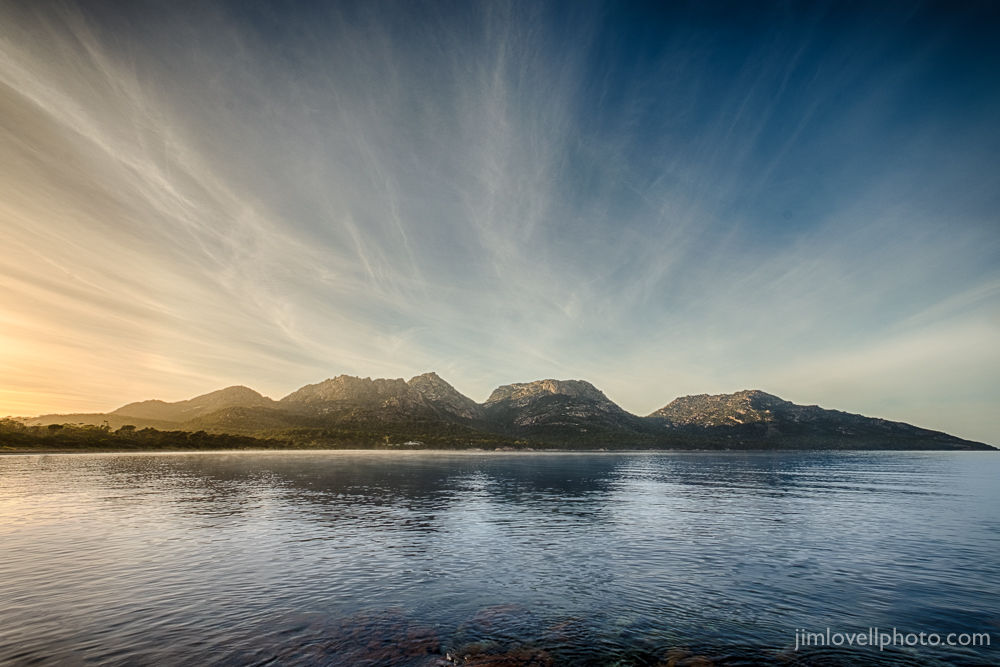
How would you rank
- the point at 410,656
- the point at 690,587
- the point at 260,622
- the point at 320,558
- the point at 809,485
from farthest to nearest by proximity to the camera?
1. the point at 809,485
2. the point at 320,558
3. the point at 690,587
4. the point at 260,622
5. the point at 410,656

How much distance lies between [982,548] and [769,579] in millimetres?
26342

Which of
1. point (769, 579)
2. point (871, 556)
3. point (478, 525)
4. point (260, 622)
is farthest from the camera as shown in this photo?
point (478, 525)

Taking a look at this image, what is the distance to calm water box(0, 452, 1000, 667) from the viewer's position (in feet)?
61.3

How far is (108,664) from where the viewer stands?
16656 mm

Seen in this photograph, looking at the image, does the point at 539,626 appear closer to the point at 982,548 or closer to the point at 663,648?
the point at 663,648

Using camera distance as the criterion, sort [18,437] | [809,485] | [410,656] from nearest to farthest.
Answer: [410,656], [809,485], [18,437]

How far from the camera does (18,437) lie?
186375 millimetres

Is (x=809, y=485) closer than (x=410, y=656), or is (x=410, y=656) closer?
(x=410, y=656)

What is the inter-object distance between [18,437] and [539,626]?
26537cm

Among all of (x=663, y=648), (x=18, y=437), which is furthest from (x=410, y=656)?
(x=18, y=437)

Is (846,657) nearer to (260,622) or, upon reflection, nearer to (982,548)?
(260,622)

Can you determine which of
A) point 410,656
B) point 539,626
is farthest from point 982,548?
point 410,656

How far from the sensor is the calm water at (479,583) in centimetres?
1867

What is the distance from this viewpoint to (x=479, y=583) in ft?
91.6
